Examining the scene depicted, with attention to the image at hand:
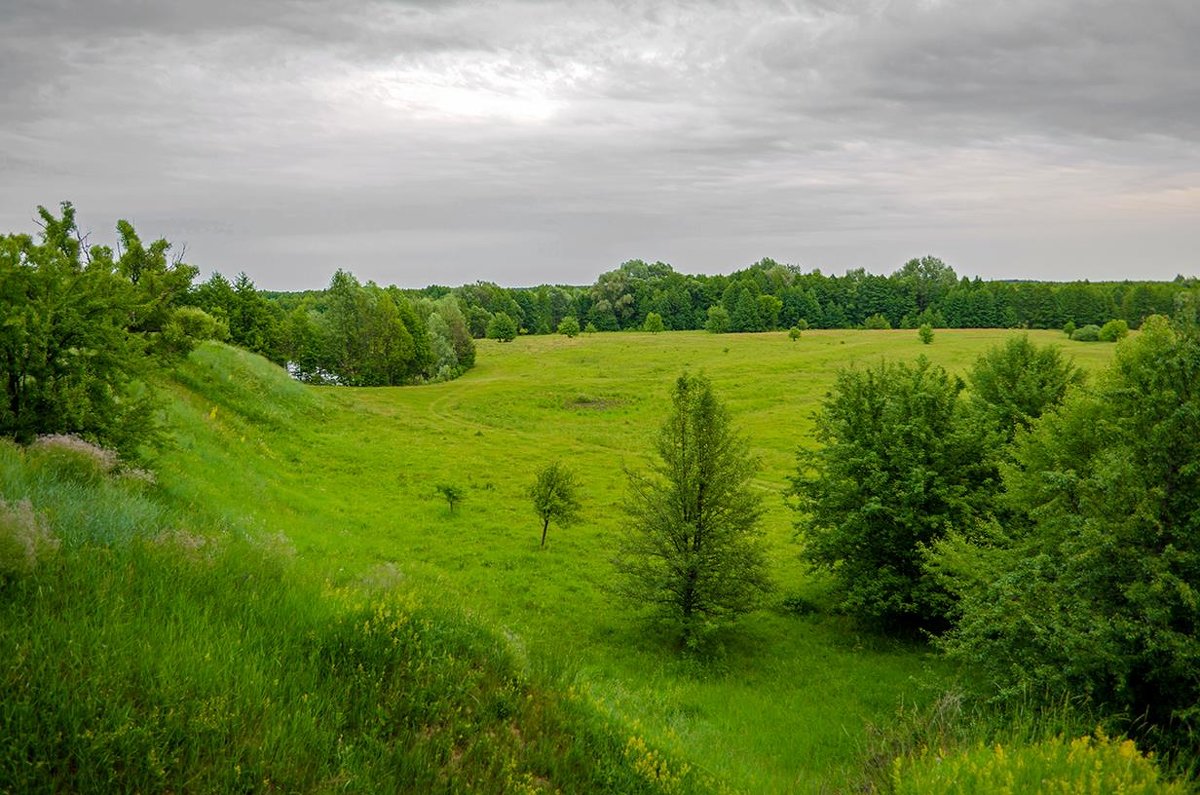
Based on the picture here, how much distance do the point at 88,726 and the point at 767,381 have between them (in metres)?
73.3

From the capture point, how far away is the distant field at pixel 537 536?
13.0 m

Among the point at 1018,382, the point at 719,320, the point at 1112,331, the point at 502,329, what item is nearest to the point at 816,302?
the point at 719,320

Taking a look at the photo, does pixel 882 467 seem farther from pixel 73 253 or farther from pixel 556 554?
pixel 73 253

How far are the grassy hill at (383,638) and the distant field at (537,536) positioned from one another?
0.14m

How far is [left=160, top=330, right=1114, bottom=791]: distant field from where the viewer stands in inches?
513

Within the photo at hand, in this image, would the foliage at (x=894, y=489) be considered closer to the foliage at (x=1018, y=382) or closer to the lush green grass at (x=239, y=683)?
the foliage at (x=1018, y=382)

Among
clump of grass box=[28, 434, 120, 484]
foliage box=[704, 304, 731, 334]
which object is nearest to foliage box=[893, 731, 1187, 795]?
clump of grass box=[28, 434, 120, 484]

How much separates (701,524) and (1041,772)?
1333cm

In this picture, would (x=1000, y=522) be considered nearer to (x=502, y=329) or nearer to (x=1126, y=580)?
(x=1126, y=580)

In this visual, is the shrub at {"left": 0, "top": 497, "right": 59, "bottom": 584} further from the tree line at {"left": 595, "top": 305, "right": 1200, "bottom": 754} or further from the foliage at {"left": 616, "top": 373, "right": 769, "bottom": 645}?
the foliage at {"left": 616, "top": 373, "right": 769, "bottom": 645}

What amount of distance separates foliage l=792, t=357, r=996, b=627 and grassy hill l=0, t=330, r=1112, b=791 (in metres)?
1.90

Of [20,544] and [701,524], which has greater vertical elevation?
[20,544]

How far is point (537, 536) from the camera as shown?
92.5 ft

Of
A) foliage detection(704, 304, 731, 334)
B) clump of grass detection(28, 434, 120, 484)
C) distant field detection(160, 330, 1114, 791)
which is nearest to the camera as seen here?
clump of grass detection(28, 434, 120, 484)
